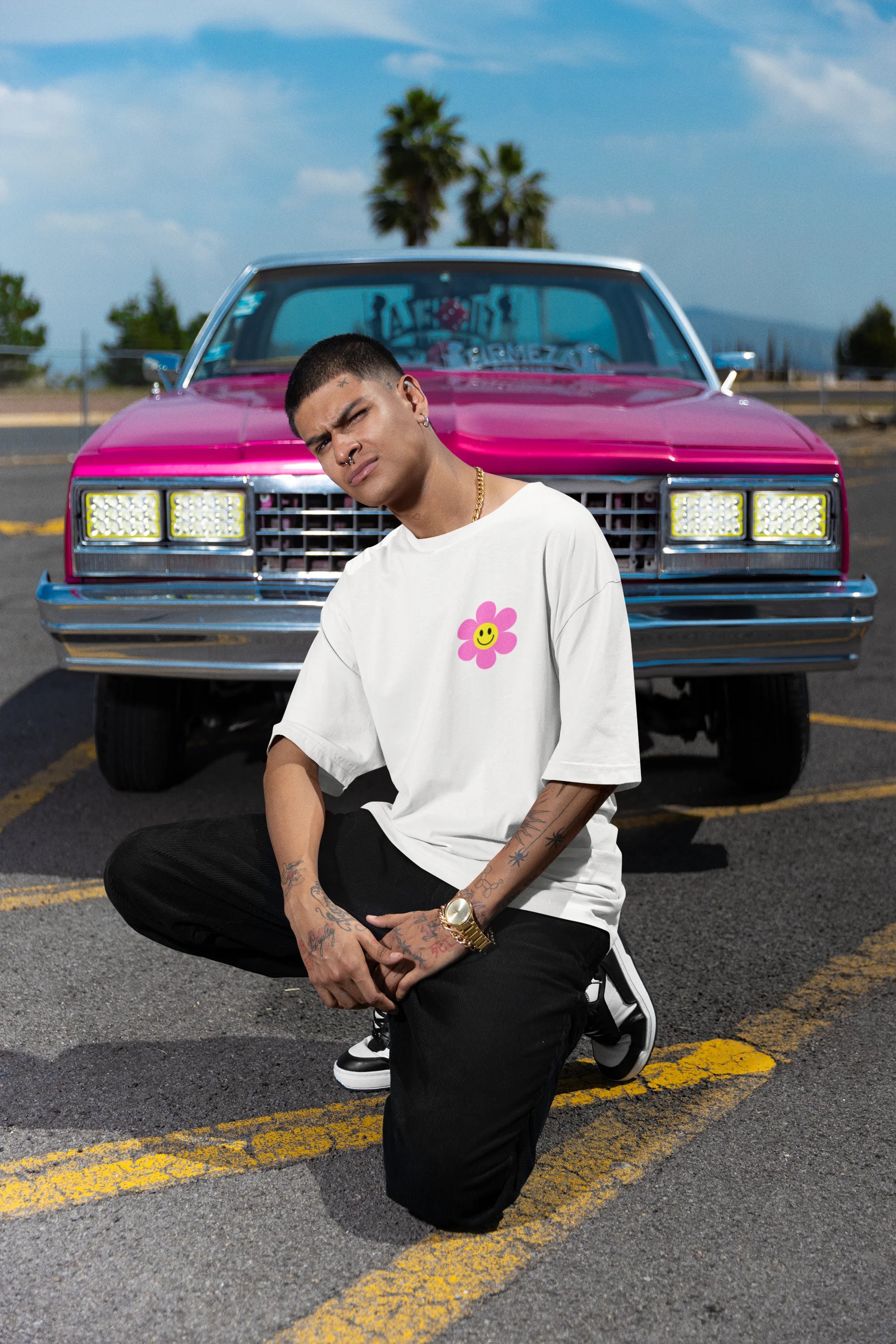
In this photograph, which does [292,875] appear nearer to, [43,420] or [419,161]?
[43,420]

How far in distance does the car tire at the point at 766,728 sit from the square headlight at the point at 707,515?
1.76ft

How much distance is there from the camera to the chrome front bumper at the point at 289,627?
11.8ft

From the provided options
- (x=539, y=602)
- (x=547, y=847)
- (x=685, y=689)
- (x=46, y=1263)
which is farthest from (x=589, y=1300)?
(x=685, y=689)

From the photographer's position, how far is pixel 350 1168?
7.70ft

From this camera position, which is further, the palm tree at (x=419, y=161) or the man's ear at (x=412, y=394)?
the palm tree at (x=419, y=161)

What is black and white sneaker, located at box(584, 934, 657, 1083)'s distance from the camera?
2.53m

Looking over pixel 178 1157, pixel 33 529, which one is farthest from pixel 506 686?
pixel 33 529

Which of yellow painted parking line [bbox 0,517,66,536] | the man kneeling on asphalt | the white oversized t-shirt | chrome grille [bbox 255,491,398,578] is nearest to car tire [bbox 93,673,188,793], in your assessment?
chrome grille [bbox 255,491,398,578]

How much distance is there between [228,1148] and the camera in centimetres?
241

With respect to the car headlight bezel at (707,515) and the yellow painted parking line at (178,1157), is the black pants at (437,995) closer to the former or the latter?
the yellow painted parking line at (178,1157)

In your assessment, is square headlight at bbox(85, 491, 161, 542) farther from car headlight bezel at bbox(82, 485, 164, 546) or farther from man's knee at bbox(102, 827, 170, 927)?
man's knee at bbox(102, 827, 170, 927)

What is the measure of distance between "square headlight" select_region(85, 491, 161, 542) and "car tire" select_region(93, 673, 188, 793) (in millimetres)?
524

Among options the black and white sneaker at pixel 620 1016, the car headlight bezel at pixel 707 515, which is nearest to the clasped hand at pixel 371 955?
the black and white sneaker at pixel 620 1016

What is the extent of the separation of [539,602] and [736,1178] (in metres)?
1.06
